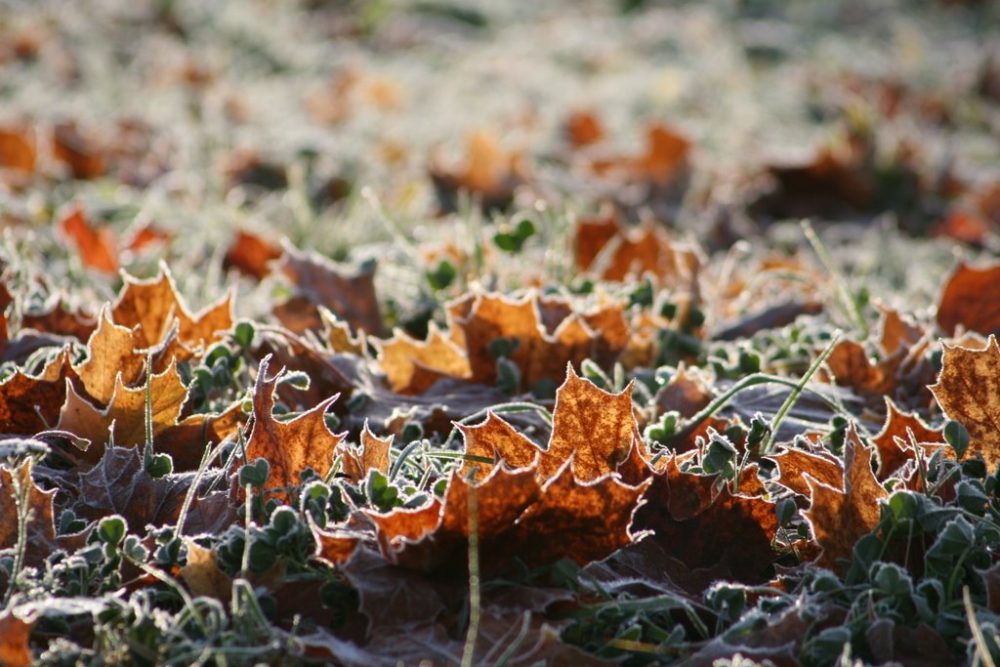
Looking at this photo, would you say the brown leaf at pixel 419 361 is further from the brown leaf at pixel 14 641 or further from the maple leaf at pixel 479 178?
the maple leaf at pixel 479 178

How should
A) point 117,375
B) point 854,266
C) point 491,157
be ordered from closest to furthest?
1. point 117,375
2. point 854,266
3. point 491,157

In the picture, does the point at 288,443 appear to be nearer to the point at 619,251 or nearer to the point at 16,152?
the point at 619,251

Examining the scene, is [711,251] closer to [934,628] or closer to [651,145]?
[651,145]

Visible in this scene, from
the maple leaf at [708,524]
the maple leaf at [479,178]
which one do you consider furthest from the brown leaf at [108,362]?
Answer: the maple leaf at [479,178]

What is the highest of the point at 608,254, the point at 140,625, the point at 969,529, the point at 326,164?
the point at 969,529

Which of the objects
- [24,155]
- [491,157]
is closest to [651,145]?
[491,157]

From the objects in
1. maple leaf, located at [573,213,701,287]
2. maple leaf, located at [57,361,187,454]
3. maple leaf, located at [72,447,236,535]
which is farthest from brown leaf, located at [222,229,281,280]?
maple leaf, located at [72,447,236,535]

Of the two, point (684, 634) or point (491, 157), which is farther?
point (491, 157)
